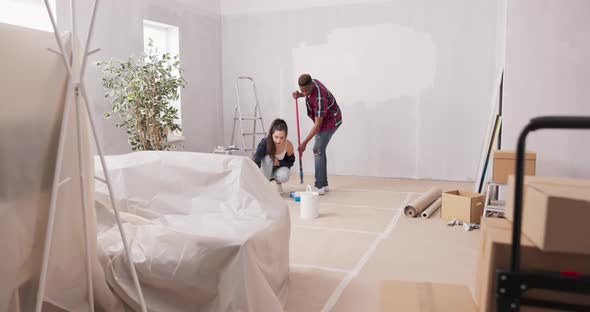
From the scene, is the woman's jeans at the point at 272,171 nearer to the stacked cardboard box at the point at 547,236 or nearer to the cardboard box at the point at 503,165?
the cardboard box at the point at 503,165

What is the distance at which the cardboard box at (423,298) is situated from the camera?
1.36 meters

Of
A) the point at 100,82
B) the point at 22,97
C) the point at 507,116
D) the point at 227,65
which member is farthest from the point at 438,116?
the point at 22,97

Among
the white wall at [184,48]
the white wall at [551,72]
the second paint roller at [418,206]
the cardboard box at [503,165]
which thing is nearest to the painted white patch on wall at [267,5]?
the white wall at [184,48]

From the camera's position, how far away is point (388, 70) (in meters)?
5.82

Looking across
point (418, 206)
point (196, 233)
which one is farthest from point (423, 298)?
point (418, 206)

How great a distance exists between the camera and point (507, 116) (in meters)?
3.74

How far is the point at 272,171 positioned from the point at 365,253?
6.47 feet

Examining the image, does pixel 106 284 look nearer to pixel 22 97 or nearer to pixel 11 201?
pixel 11 201

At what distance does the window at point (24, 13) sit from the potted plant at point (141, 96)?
0.68m

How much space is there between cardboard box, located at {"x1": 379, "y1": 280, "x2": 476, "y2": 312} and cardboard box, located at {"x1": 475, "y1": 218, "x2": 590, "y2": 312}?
15cm

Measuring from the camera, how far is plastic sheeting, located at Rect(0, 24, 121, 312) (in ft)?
4.77

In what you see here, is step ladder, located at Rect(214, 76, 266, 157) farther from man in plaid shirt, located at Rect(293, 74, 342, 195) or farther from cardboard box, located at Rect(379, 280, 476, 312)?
cardboard box, located at Rect(379, 280, 476, 312)

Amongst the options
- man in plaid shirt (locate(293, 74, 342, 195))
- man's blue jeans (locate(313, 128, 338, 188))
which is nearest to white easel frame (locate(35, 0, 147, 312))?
man in plaid shirt (locate(293, 74, 342, 195))

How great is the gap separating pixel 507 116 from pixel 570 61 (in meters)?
0.60
